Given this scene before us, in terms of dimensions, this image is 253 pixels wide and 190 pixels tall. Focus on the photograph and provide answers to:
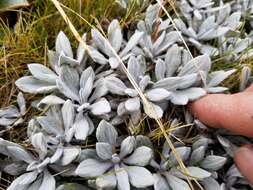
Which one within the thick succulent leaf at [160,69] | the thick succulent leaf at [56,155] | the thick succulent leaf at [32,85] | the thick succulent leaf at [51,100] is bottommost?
the thick succulent leaf at [56,155]

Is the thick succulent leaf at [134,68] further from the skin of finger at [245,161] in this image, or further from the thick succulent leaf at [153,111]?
the skin of finger at [245,161]

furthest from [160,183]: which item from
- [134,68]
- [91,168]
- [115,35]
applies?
[115,35]

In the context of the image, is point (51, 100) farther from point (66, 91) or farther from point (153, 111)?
point (153, 111)

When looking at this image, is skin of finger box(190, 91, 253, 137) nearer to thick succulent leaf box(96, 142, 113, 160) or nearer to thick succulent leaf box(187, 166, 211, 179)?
thick succulent leaf box(187, 166, 211, 179)

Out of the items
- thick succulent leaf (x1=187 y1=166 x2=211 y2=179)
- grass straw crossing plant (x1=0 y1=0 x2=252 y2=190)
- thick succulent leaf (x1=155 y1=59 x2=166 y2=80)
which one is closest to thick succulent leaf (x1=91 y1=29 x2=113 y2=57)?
grass straw crossing plant (x1=0 y1=0 x2=252 y2=190)

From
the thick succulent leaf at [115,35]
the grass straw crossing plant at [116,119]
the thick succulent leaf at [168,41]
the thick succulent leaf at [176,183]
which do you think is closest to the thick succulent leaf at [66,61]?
the grass straw crossing plant at [116,119]

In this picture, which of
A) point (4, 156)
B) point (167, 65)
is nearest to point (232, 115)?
point (167, 65)
